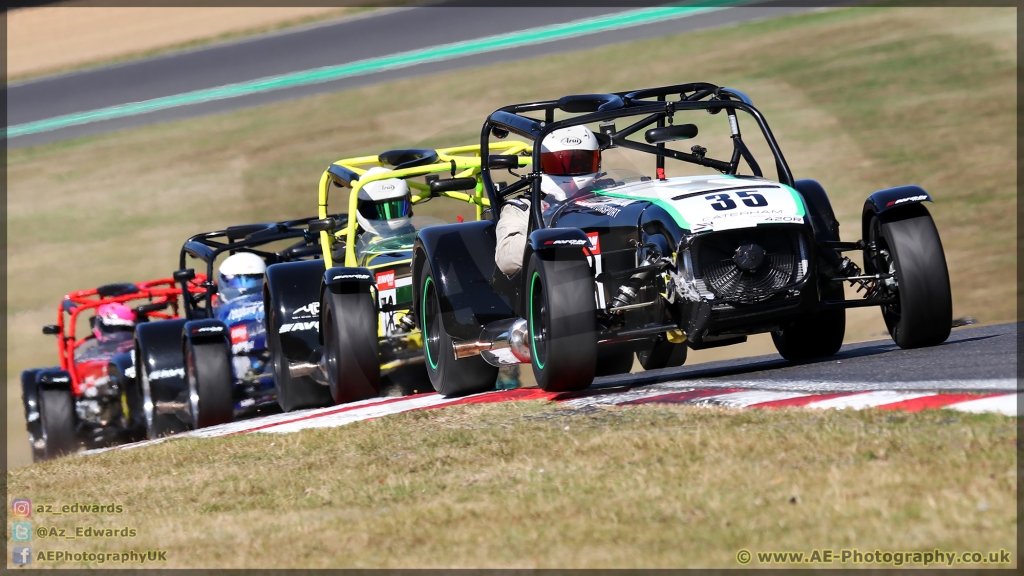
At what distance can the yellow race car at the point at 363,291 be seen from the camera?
9.15 m

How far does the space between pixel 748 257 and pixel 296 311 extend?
13.6 ft

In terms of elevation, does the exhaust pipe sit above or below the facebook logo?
above

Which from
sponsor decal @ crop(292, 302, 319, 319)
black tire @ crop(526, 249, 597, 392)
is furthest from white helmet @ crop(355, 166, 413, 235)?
black tire @ crop(526, 249, 597, 392)

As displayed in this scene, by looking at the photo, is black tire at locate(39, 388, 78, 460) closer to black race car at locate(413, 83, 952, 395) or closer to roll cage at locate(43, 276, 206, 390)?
roll cage at locate(43, 276, 206, 390)

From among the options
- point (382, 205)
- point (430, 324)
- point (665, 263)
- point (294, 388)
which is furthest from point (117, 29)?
point (665, 263)

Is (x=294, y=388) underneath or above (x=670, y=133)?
underneath

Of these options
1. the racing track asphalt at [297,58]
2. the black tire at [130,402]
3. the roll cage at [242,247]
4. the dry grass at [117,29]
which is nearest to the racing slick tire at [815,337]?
the roll cage at [242,247]

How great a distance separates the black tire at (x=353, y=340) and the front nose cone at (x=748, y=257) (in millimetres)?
3187

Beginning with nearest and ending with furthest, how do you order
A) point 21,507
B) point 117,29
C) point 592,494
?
point 592,494, point 21,507, point 117,29

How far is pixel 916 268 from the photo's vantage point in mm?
6992

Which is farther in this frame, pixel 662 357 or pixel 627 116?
pixel 662 357

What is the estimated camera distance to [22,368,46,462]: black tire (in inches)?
479

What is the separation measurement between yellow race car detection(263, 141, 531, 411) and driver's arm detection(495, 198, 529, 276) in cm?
81

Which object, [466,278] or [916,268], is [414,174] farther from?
[916,268]
